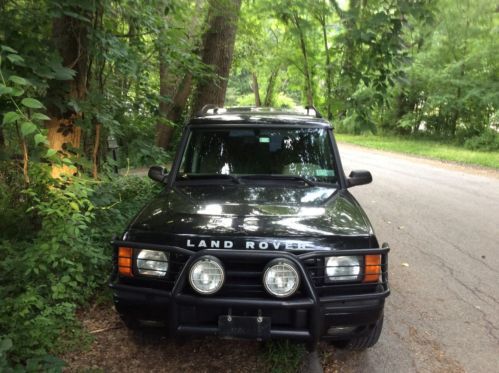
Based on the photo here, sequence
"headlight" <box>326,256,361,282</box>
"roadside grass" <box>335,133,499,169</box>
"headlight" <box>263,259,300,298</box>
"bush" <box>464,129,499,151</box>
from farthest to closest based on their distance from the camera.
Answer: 1. "bush" <box>464,129,499,151</box>
2. "roadside grass" <box>335,133,499,169</box>
3. "headlight" <box>326,256,361,282</box>
4. "headlight" <box>263,259,300,298</box>

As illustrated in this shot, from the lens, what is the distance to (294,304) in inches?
105

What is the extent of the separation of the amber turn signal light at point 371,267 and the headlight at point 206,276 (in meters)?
0.92

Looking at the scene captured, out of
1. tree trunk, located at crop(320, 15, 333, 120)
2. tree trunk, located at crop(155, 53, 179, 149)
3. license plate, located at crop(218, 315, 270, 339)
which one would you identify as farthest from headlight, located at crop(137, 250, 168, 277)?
tree trunk, located at crop(320, 15, 333, 120)

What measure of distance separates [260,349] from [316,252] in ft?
3.60

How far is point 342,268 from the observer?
283 centimetres

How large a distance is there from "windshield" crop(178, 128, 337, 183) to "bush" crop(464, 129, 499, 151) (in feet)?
73.9

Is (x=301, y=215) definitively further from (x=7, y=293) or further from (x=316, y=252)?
(x=7, y=293)

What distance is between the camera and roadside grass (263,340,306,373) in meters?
3.10

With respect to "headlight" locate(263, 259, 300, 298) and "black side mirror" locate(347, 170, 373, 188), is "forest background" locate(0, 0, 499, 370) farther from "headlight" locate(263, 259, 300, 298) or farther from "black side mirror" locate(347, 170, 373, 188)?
"black side mirror" locate(347, 170, 373, 188)

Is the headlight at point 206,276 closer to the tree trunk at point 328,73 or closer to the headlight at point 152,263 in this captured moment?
the headlight at point 152,263

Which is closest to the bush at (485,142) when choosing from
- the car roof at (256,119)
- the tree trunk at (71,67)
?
the car roof at (256,119)

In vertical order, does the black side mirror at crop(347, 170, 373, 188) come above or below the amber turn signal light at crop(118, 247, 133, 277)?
above

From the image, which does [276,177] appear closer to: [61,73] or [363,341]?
[363,341]

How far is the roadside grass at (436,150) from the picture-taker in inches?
743
